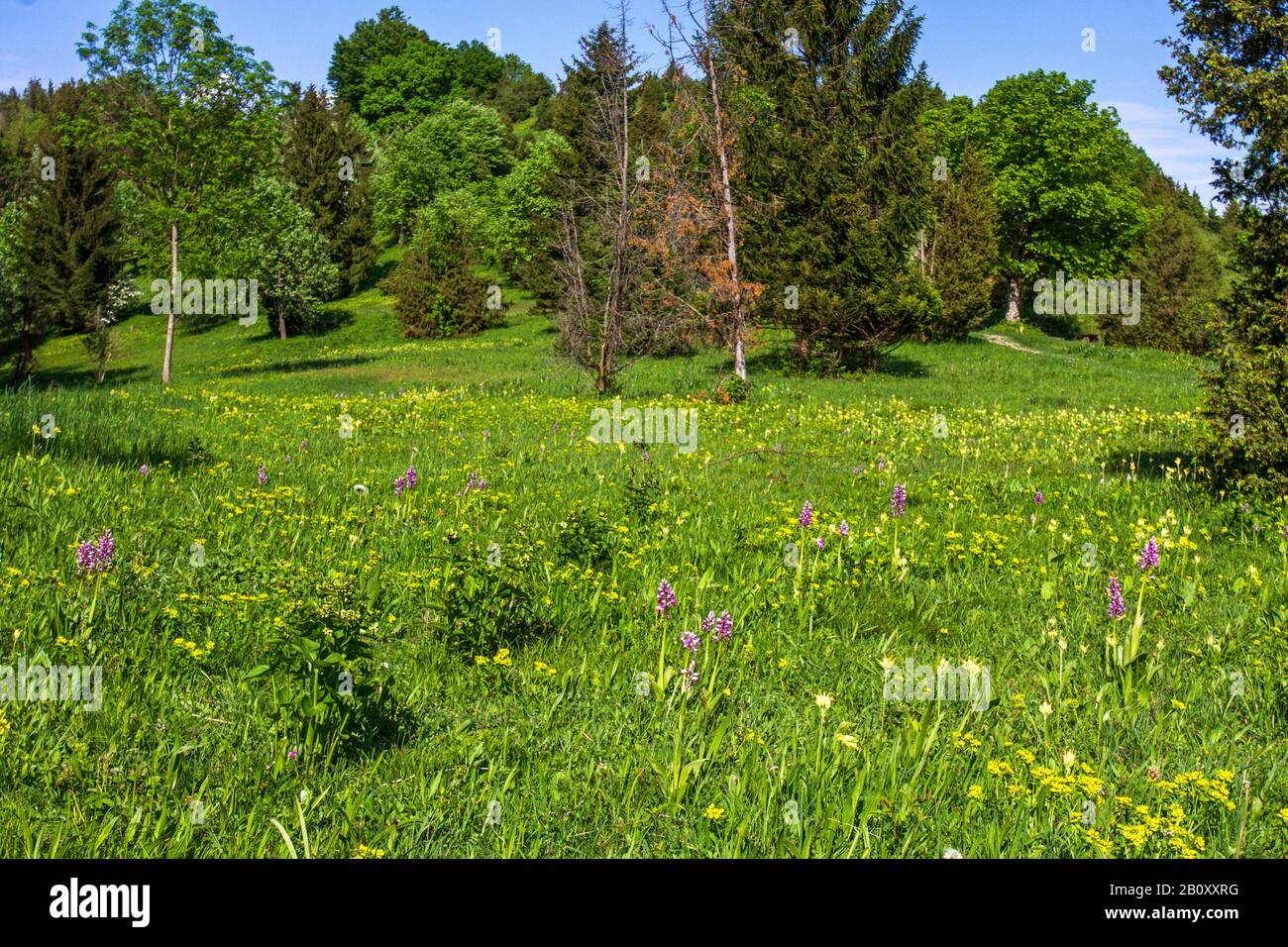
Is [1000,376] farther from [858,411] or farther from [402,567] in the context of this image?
[402,567]

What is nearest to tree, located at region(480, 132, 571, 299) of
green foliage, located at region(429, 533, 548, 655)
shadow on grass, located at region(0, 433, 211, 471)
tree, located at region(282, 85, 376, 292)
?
tree, located at region(282, 85, 376, 292)

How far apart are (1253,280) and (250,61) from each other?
3055cm

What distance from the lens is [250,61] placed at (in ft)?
97.0

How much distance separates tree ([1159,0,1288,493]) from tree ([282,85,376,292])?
5713cm

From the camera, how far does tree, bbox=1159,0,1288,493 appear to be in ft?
29.3

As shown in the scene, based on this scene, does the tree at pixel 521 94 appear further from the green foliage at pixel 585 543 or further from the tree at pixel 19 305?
the green foliage at pixel 585 543

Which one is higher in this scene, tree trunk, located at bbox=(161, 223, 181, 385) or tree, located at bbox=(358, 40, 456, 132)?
tree, located at bbox=(358, 40, 456, 132)

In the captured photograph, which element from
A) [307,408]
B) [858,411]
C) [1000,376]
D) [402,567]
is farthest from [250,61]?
[402,567]

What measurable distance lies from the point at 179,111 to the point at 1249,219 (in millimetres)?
30479

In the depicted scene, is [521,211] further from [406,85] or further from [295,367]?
[406,85]

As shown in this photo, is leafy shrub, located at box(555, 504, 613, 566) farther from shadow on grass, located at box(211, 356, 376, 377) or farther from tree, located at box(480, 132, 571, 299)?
tree, located at box(480, 132, 571, 299)

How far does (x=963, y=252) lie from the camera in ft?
131

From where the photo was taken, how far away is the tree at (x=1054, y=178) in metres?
49.1

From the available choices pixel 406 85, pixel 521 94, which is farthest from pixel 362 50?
pixel 521 94
